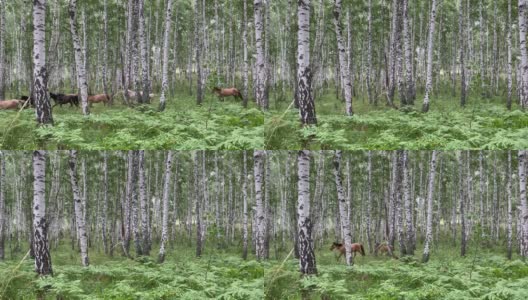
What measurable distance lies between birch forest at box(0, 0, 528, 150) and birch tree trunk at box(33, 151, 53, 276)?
757 mm

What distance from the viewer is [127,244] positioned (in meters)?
9.48

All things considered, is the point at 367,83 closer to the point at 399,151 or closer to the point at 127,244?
the point at 399,151

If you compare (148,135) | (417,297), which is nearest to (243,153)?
(148,135)

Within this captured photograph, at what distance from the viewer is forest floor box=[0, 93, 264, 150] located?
864 centimetres

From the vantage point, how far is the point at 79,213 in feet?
31.8

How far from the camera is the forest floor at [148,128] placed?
28.3 feet

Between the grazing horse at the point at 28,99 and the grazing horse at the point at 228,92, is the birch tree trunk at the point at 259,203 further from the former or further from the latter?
the grazing horse at the point at 28,99

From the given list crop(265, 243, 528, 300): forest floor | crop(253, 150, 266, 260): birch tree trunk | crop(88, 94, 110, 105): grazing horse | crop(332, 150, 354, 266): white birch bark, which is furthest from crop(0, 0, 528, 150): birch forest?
crop(265, 243, 528, 300): forest floor

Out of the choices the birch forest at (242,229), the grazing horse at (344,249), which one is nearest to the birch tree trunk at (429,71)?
the birch forest at (242,229)

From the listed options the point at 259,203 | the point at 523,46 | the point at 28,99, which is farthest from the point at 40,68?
the point at 523,46

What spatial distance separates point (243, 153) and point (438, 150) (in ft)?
12.2

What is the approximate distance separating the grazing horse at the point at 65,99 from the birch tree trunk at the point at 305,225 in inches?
175

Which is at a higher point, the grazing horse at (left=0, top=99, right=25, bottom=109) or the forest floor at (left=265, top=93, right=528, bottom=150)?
the grazing horse at (left=0, top=99, right=25, bottom=109)

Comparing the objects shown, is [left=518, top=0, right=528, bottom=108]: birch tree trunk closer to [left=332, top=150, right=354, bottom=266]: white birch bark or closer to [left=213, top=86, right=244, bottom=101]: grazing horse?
[left=332, top=150, right=354, bottom=266]: white birch bark
